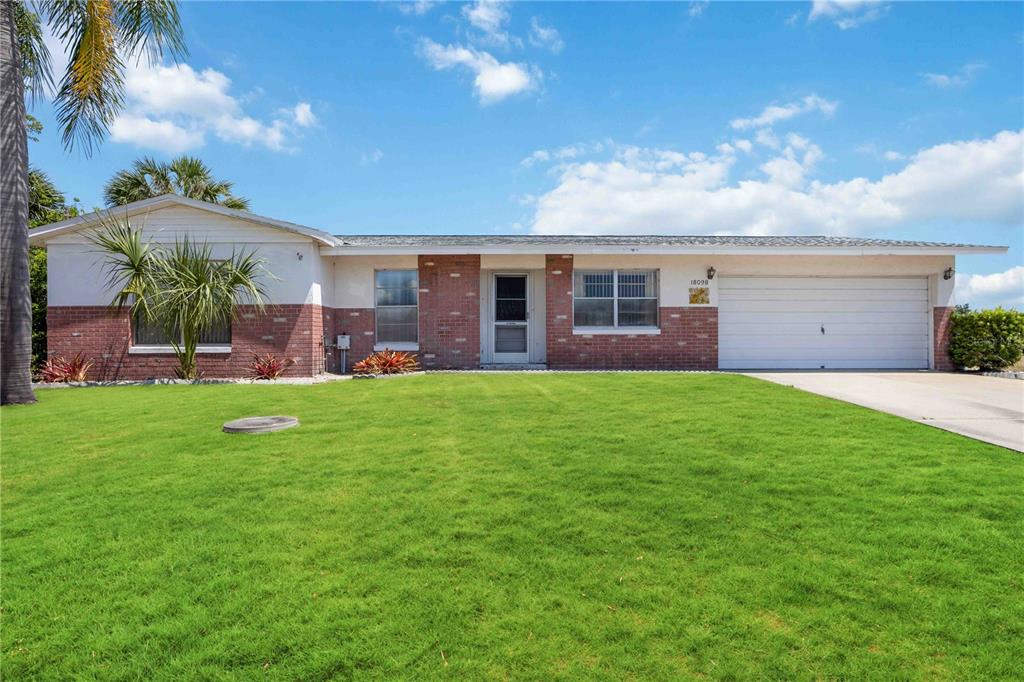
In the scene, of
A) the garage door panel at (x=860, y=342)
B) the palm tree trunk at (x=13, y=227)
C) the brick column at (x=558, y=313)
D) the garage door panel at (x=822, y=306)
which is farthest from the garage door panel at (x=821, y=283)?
the palm tree trunk at (x=13, y=227)

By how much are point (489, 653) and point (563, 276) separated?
41.2 ft

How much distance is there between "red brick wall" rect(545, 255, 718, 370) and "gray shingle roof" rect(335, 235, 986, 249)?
186 centimetres

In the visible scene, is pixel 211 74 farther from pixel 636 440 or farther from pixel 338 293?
pixel 636 440

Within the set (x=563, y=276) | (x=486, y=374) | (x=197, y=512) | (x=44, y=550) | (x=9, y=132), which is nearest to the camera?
(x=44, y=550)

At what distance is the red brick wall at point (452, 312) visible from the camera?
14828mm

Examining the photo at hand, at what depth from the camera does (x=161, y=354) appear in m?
13.9

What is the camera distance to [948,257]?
14.7m

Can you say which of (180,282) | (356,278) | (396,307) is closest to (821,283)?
(396,307)

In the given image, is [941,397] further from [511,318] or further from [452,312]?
[452,312]

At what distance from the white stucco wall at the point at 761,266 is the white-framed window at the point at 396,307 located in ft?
15.2

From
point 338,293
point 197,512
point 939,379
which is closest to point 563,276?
point 338,293

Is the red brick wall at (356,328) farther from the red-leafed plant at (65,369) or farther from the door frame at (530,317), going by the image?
the red-leafed plant at (65,369)

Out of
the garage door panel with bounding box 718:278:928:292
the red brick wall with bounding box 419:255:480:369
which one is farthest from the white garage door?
the red brick wall with bounding box 419:255:480:369

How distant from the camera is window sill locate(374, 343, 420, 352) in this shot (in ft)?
49.1
